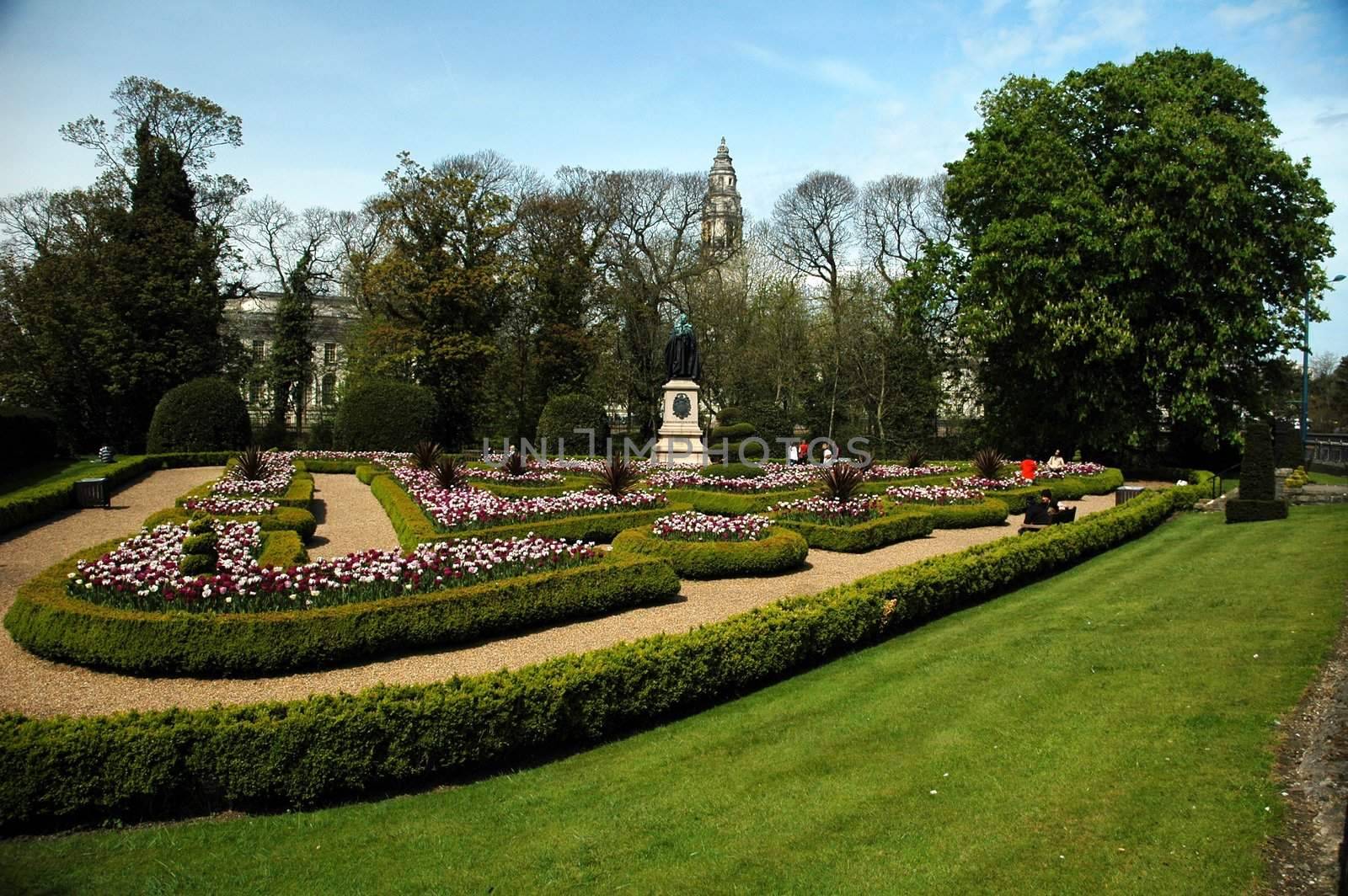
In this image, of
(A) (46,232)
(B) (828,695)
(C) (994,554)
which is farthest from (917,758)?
(A) (46,232)

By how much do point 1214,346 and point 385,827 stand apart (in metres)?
24.2

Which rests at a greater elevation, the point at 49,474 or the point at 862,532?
the point at 49,474

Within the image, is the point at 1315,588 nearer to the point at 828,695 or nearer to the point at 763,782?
the point at 828,695

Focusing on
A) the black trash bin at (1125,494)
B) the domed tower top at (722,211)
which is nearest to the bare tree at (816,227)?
the domed tower top at (722,211)

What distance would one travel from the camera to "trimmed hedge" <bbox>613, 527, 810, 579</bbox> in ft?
36.8

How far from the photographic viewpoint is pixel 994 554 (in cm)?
1094

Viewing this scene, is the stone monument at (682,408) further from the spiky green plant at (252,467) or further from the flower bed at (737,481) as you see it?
the spiky green plant at (252,467)

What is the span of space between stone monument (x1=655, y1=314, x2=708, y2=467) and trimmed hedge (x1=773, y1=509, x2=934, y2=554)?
404 inches

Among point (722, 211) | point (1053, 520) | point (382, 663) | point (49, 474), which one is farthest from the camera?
point (722, 211)

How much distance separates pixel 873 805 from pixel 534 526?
335 inches

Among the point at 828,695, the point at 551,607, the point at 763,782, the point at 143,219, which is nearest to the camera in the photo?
the point at 763,782

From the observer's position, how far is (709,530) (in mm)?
12172

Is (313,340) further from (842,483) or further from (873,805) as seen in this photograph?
(873,805)

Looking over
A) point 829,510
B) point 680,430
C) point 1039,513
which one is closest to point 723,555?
point 829,510
